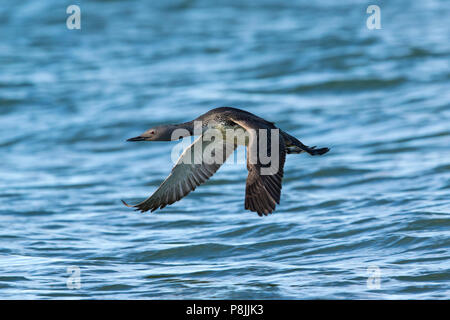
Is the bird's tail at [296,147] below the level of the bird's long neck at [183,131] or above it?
below

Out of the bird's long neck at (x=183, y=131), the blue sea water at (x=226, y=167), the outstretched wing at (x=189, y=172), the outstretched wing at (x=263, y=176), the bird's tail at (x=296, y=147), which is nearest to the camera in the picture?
the outstretched wing at (x=263, y=176)

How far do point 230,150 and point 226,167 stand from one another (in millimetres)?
4107

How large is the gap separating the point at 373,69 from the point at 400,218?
7756 mm

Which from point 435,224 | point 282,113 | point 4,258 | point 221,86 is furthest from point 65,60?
point 435,224

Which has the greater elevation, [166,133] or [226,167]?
[166,133]

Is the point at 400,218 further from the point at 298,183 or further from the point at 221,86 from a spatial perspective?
the point at 221,86

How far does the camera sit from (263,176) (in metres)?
5.91

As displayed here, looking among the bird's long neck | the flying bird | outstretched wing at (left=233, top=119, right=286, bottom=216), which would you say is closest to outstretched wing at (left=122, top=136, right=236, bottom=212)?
the flying bird

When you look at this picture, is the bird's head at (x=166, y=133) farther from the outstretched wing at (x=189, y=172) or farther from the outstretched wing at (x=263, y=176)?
the outstretched wing at (x=263, y=176)

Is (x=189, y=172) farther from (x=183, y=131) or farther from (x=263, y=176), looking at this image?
(x=263, y=176)

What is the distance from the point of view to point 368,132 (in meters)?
12.4

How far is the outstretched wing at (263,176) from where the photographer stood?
5773 millimetres

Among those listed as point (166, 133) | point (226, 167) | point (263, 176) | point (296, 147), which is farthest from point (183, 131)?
point (226, 167)

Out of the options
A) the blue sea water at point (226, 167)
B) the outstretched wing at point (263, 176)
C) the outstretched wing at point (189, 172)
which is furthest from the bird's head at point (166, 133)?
the blue sea water at point (226, 167)
